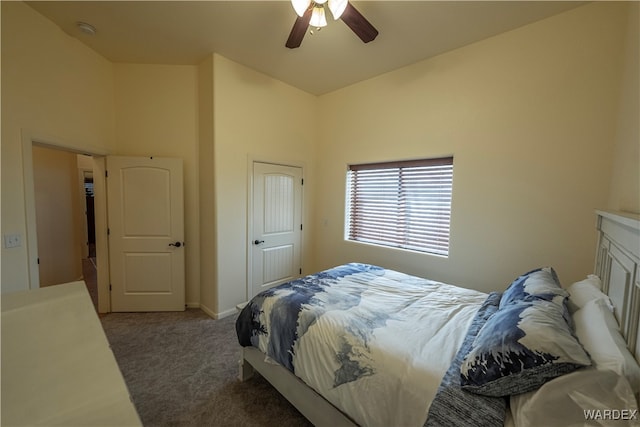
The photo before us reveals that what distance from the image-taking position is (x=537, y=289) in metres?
1.36

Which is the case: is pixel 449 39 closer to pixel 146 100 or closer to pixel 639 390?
pixel 639 390

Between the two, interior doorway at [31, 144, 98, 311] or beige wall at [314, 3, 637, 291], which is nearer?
beige wall at [314, 3, 637, 291]

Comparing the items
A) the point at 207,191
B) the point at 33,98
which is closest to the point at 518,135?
the point at 207,191

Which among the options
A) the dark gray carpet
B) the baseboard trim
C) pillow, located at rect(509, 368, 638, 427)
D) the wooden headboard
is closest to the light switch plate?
the dark gray carpet

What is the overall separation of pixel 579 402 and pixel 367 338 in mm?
803

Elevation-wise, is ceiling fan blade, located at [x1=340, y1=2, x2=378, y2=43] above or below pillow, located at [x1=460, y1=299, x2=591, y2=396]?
above

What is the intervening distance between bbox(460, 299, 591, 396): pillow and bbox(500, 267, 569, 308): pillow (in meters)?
0.17

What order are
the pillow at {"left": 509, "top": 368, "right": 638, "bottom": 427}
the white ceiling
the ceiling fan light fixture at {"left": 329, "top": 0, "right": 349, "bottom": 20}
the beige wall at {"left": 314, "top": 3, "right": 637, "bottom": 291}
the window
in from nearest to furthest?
the pillow at {"left": 509, "top": 368, "right": 638, "bottom": 427} < the ceiling fan light fixture at {"left": 329, "top": 0, "right": 349, "bottom": 20} < the beige wall at {"left": 314, "top": 3, "right": 637, "bottom": 291} < the white ceiling < the window

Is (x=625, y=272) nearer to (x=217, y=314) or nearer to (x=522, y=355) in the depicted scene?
(x=522, y=355)

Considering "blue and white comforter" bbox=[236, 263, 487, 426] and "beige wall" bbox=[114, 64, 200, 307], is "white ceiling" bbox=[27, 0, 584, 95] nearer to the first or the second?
"beige wall" bbox=[114, 64, 200, 307]

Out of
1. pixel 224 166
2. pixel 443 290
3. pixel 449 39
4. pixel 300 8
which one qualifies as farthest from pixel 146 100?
pixel 443 290

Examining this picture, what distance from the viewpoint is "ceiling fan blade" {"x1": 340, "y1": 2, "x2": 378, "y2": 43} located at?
178 cm

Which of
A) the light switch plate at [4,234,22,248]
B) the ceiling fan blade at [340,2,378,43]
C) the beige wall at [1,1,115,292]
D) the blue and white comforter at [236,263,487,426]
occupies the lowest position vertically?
the blue and white comforter at [236,263,487,426]

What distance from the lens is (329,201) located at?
3828 mm
